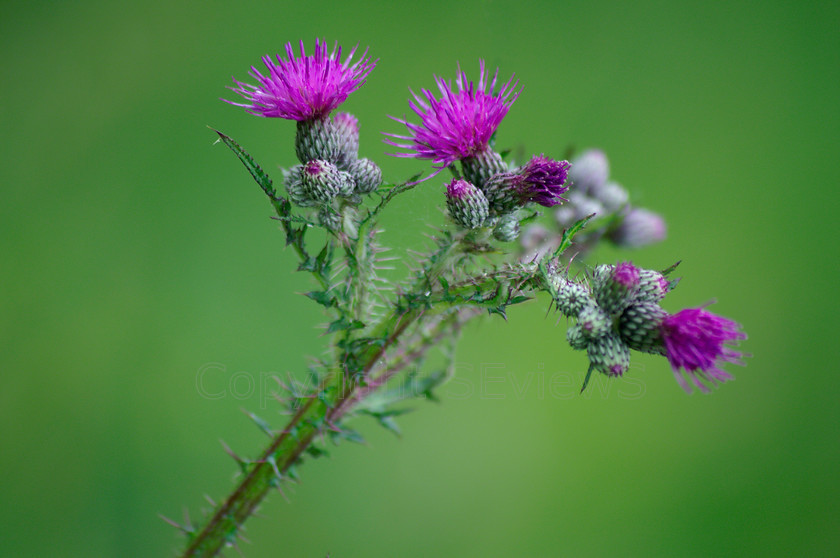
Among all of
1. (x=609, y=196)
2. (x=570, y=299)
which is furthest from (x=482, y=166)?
(x=609, y=196)

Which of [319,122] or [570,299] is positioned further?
[319,122]

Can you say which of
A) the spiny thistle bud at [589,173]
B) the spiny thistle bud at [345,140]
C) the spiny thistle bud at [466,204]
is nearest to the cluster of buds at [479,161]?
the spiny thistle bud at [466,204]

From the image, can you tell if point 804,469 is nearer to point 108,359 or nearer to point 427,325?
point 427,325

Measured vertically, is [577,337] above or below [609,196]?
below

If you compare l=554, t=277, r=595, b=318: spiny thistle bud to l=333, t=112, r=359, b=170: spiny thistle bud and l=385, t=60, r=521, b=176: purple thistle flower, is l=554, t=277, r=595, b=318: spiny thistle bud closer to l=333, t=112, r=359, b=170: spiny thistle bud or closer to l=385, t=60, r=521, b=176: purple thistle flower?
l=385, t=60, r=521, b=176: purple thistle flower

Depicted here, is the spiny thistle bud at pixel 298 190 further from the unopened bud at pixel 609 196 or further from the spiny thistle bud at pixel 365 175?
the unopened bud at pixel 609 196

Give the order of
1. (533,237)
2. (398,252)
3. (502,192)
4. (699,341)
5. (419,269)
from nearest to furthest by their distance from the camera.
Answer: (699,341)
(502,192)
(419,269)
(533,237)
(398,252)

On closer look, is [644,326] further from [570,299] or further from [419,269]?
[419,269]

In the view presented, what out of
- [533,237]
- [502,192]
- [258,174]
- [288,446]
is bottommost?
[288,446]

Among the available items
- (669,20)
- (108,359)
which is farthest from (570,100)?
(108,359)
